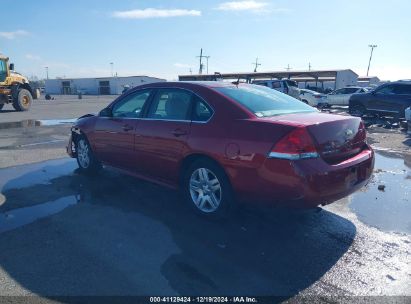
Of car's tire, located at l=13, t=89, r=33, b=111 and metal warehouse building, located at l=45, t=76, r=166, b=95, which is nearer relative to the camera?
car's tire, located at l=13, t=89, r=33, b=111

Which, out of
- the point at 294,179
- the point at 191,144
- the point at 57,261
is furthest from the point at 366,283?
the point at 57,261

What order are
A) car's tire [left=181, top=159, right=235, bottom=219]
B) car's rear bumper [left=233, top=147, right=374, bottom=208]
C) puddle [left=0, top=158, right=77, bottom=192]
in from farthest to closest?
puddle [left=0, top=158, right=77, bottom=192] < car's tire [left=181, top=159, right=235, bottom=219] < car's rear bumper [left=233, top=147, right=374, bottom=208]

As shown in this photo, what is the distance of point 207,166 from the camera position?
4156mm

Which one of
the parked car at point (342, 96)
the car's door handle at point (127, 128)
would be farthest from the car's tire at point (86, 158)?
the parked car at point (342, 96)

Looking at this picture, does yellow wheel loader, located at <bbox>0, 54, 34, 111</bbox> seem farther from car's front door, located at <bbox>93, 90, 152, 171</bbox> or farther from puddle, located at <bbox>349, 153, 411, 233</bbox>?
puddle, located at <bbox>349, 153, 411, 233</bbox>

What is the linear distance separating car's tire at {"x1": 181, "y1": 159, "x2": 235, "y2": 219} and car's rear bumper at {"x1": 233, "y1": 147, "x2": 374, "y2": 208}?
27 cm

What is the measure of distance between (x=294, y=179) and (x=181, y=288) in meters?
1.44

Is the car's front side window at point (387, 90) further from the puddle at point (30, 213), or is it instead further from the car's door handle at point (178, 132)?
the puddle at point (30, 213)

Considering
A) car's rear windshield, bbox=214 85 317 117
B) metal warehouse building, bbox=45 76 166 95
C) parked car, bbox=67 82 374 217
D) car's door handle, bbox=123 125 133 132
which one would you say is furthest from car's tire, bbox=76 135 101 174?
metal warehouse building, bbox=45 76 166 95

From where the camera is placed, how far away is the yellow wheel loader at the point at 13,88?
770 inches

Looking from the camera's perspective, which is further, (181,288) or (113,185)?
(113,185)

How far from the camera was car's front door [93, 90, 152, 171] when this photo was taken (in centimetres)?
518

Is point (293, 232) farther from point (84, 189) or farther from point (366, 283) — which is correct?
point (84, 189)

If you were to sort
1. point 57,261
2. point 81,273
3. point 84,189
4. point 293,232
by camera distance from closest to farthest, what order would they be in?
1. point 81,273
2. point 57,261
3. point 293,232
4. point 84,189
